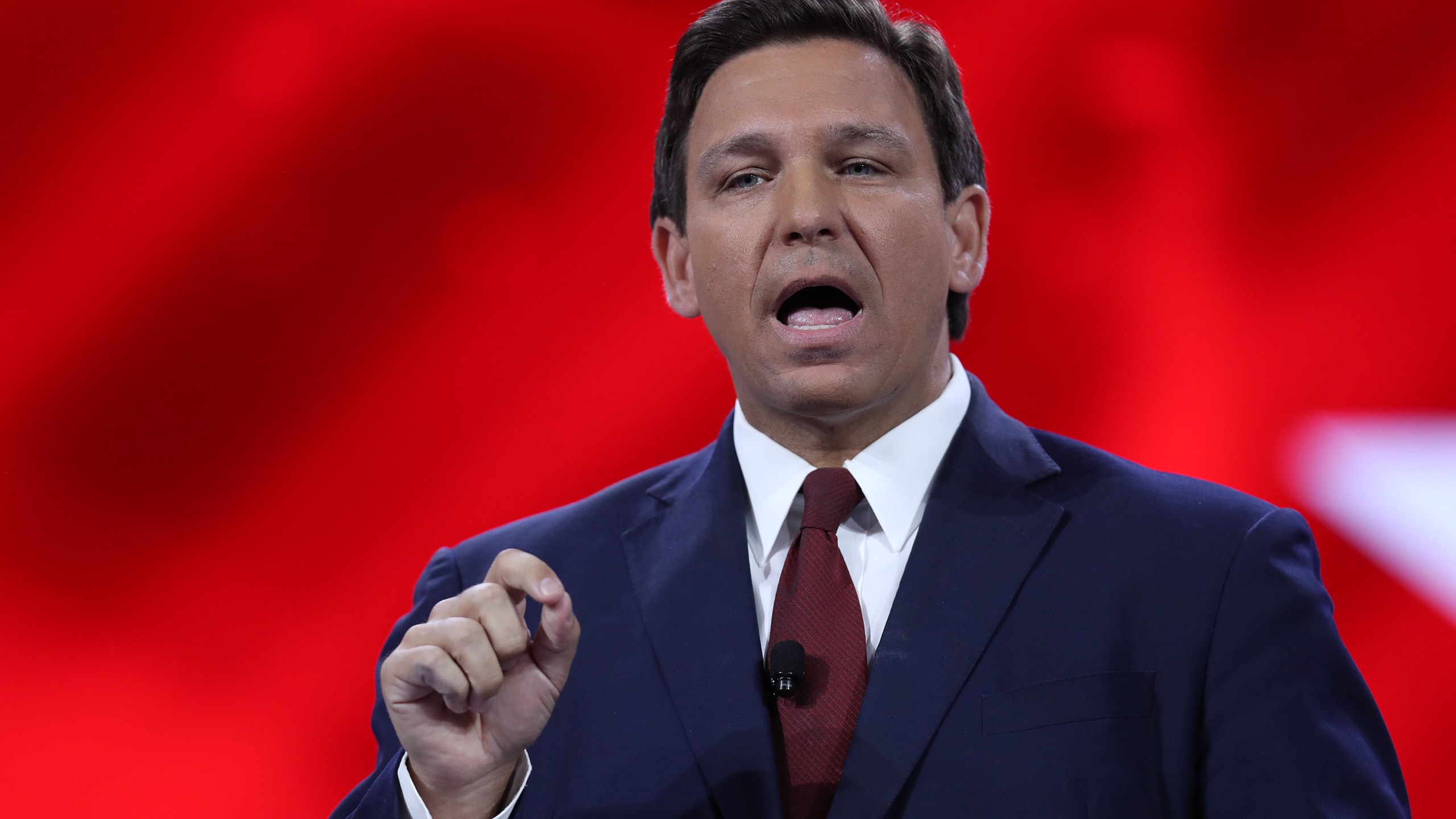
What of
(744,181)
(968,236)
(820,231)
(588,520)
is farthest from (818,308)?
(588,520)

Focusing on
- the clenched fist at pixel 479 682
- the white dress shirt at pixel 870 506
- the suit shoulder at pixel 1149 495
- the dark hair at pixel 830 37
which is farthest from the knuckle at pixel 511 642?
the dark hair at pixel 830 37

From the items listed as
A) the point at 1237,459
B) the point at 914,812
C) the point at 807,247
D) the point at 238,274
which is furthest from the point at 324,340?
the point at 1237,459

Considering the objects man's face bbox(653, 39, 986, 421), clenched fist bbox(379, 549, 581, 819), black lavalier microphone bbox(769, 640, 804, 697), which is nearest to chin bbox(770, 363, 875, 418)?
man's face bbox(653, 39, 986, 421)

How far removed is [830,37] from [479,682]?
1.16m

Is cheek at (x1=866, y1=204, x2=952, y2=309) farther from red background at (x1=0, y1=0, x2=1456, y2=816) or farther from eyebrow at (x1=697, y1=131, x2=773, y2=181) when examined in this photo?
red background at (x1=0, y1=0, x2=1456, y2=816)

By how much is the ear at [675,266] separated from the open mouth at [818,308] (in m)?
0.29

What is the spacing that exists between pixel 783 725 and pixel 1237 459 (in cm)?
121

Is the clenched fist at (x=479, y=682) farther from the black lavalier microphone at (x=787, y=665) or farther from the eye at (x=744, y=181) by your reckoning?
the eye at (x=744, y=181)

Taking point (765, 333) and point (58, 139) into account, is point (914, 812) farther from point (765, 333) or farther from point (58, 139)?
point (58, 139)

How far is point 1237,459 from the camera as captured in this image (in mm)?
2369

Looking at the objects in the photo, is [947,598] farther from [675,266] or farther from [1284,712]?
[675,266]

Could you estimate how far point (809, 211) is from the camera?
1774 mm

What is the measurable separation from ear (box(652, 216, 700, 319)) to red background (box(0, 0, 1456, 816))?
0.36m

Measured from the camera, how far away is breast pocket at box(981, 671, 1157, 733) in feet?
5.07
